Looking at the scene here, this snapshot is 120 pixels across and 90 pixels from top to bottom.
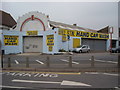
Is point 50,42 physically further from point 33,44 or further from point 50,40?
point 33,44

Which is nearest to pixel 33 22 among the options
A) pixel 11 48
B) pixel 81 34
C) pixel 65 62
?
pixel 11 48

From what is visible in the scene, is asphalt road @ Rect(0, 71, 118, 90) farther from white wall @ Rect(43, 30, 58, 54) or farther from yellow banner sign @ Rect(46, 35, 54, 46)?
yellow banner sign @ Rect(46, 35, 54, 46)

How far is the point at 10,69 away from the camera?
30.8 ft

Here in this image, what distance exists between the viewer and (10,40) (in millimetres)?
26547

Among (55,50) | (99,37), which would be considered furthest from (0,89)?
(99,37)

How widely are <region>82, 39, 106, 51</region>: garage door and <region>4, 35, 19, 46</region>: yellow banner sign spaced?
15613 mm

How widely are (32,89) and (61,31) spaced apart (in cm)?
2012

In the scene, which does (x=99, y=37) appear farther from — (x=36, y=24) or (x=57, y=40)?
(x=36, y=24)

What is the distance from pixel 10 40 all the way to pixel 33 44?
4817 millimetres

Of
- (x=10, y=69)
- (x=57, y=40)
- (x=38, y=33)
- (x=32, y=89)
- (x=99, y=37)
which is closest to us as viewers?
(x=32, y=89)

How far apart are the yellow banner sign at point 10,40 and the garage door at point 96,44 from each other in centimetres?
1561

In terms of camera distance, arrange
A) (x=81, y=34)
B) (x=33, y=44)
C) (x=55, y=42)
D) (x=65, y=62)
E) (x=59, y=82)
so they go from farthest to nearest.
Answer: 1. (x=81, y=34)
2. (x=33, y=44)
3. (x=55, y=42)
4. (x=65, y=62)
5. (x=59, y=82)

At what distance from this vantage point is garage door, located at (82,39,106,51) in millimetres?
A: 31872

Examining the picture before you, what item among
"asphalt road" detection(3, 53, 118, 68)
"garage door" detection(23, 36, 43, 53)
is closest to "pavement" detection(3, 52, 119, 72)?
"asphalt road" detection(3, 53, 118, 68)
